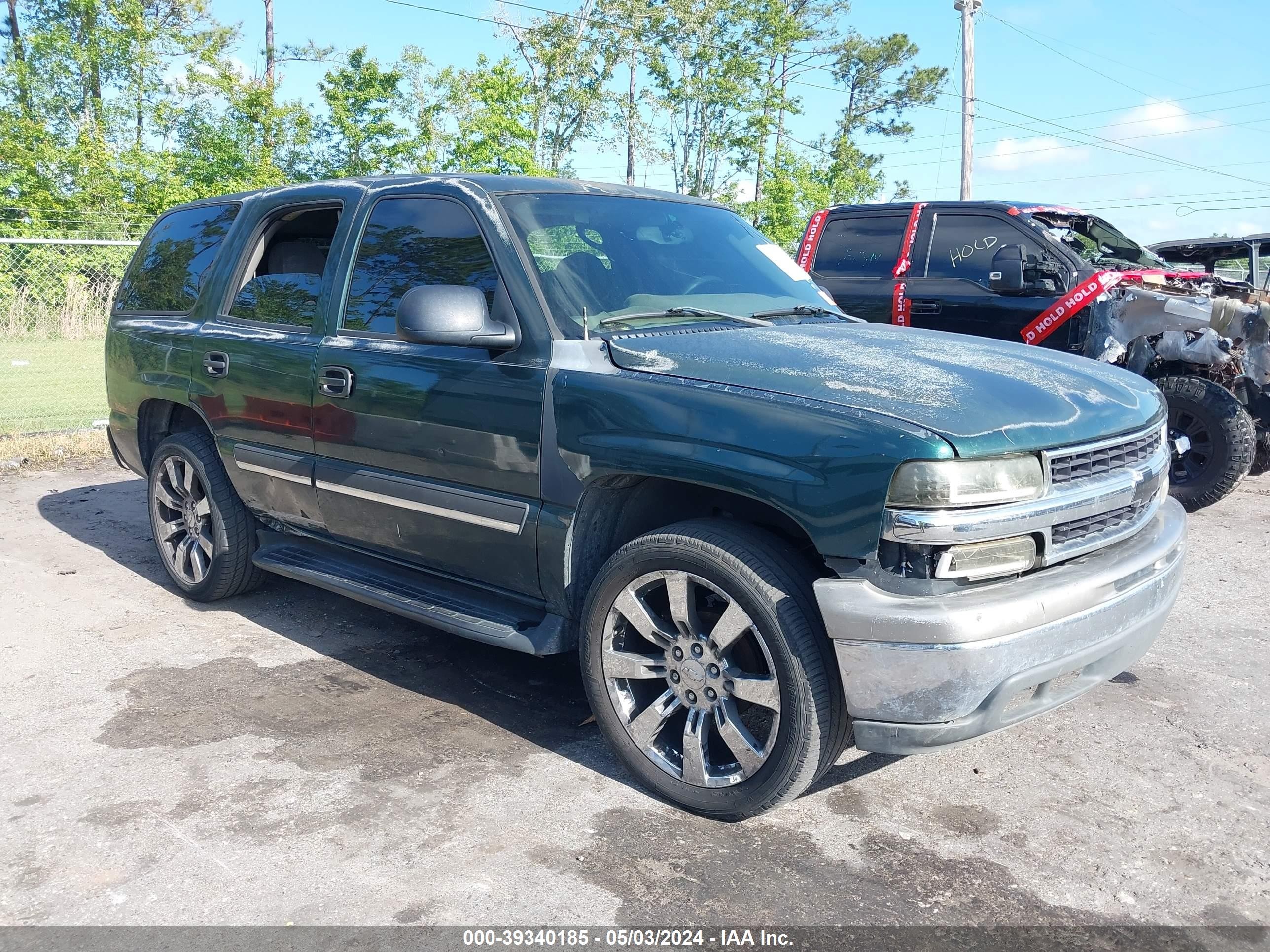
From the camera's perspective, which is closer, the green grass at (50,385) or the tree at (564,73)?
the green grass at (50,385)

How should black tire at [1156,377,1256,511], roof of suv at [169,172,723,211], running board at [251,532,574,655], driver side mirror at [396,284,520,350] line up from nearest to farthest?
driver side mirror at [396,284,520,350] → running board at [251,532,574,655] → roof of suv at [169,172,723,211] → black tire at [1156,377,1256,511]

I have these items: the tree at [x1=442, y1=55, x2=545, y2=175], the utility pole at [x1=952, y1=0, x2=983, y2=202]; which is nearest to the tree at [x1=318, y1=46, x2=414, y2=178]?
the tree at [x1=442, y1=55, x2=545, y2=175]

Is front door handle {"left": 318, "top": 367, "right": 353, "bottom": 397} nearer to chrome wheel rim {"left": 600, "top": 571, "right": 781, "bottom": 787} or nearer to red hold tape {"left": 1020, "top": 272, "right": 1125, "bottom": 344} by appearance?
chrome wheel rim {"left": 600, "top": 571, "right": 781, "bottom": 787}

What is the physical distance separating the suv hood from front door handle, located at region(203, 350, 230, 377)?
2231 mm

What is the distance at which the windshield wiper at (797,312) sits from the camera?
13.2 feet

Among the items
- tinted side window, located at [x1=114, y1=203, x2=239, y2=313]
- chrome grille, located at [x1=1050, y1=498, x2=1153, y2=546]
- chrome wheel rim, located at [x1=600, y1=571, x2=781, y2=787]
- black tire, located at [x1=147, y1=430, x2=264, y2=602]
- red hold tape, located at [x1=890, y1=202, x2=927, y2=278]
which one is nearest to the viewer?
chrome grille, located at [x1=1050, y1=498, x2=1153, y2=546]

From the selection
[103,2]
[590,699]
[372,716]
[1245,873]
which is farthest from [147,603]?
[103,2]

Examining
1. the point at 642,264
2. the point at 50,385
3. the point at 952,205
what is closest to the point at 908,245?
the point at 952,205

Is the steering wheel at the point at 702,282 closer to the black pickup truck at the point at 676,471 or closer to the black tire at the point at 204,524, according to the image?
the black pickup truck at the point at 676,471

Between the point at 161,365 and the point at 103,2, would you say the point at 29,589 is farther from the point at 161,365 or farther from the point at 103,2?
the point at 103,2

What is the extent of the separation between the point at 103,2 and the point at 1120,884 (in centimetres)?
3092

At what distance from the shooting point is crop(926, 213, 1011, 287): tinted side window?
8.35 metres

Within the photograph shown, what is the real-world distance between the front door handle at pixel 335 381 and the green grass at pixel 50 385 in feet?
22.3

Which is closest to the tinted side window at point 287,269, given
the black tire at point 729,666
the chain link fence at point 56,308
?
the black tire at point 729,666
